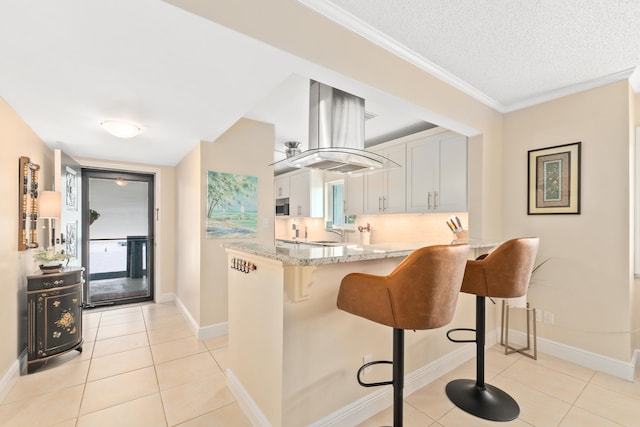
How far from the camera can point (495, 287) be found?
1922mm

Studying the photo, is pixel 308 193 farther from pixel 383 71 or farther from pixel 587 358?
pixel 587 358

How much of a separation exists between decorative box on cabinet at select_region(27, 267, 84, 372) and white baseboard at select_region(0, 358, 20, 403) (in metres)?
0.07

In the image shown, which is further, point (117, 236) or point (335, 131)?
point (117, 236)

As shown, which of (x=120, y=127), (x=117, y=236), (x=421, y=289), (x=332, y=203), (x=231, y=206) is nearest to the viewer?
(x=421, y=289)

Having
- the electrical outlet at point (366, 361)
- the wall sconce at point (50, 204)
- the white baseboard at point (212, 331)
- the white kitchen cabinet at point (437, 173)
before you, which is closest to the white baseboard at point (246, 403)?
the electrical outlet at point (366, 361)

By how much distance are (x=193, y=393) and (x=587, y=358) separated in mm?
3389

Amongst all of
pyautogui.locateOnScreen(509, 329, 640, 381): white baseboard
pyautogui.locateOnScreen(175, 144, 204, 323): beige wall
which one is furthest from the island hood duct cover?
pyautogui.locateOnScreen(509, 329, 640, 381): white baseboard

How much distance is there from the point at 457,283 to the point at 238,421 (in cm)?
163

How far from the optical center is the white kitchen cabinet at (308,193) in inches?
214

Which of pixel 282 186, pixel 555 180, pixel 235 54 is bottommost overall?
pixel 555 180

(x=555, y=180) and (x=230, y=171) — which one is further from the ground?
(x=230, y=171)

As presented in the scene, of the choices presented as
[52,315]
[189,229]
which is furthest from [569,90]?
[52,315]

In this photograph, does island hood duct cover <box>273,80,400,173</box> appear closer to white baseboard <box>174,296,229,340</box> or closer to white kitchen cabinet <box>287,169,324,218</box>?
white baseboard <box>174,296,229,340</box>

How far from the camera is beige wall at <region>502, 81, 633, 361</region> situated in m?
2.37
